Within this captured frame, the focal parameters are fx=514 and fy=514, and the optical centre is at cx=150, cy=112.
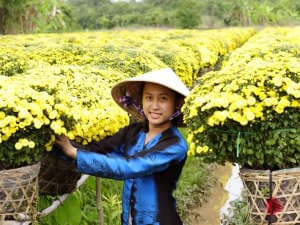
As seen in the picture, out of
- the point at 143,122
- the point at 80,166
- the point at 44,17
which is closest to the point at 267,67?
the point at 143,122

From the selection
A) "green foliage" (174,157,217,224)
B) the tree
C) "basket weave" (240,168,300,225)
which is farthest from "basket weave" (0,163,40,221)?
the tree

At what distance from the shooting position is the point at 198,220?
559cm

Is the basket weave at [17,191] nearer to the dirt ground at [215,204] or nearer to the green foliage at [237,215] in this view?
the green foliage at [237,215]

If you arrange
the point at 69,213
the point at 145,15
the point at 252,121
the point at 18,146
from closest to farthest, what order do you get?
the point at 18,146
the point at 252,121
the point at 69,213
the point at 145,15

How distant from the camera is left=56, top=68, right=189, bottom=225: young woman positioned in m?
2.40

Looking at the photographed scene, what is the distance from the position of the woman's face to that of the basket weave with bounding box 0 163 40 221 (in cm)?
64

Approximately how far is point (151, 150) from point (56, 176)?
3.12 ft

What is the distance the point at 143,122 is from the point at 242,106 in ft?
2.29

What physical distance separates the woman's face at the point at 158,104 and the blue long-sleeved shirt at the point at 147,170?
7cm

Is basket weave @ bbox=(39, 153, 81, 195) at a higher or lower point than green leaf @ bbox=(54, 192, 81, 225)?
higher

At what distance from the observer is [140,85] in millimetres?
2766

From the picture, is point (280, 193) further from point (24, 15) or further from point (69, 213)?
point (24, 15)

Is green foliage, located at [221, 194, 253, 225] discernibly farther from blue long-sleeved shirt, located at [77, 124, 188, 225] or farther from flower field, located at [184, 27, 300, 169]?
flower field, located at [184, 27, 300, 169]

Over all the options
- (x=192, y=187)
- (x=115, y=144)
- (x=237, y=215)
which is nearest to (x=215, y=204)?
(x=192, y=187)
